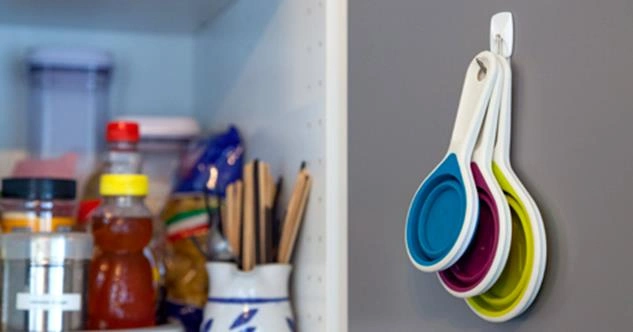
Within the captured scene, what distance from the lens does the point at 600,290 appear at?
502 millimetres

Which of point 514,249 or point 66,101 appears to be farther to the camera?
point 66,101

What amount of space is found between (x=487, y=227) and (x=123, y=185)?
1.44 feet

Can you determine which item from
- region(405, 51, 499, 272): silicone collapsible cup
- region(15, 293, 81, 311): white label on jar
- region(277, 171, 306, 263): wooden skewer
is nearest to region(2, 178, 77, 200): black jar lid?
region(15, 293, 81, 311): white label on jar

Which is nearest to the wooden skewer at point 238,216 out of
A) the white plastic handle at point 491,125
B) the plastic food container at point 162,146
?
the plastic food container at point 162,146

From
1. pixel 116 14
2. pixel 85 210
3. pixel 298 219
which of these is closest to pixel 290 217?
pixel 298 219

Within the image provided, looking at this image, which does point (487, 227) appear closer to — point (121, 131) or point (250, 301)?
point (250, 301)

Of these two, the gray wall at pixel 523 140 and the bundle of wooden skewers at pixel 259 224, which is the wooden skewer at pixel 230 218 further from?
the gray wall at pixel 523 140

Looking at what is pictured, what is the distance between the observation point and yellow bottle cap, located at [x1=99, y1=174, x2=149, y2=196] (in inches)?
36.2

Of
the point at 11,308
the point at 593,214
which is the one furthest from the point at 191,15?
the point at 593,214

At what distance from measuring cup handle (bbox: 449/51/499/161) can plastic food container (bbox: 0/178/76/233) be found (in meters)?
0.46

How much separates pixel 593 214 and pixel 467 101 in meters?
0.13

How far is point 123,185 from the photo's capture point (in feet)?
3.01

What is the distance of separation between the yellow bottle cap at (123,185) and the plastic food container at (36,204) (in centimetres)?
4

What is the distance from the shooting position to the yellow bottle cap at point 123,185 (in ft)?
3.01
